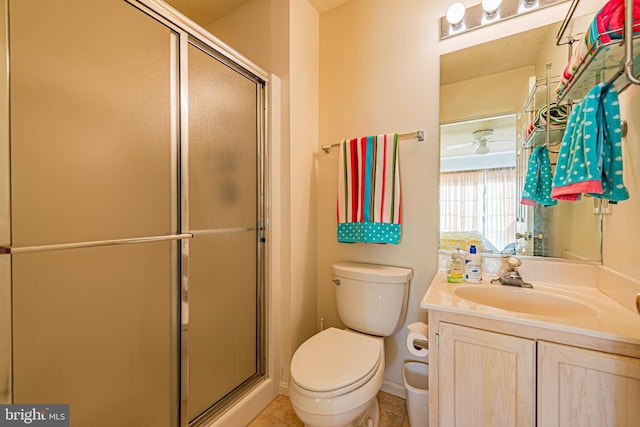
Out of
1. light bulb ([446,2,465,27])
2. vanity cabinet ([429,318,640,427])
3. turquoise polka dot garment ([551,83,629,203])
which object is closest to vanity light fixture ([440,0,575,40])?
light bulb ([446,2,465,27])

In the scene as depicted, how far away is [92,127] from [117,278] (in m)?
0.52

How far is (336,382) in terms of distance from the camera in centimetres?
102

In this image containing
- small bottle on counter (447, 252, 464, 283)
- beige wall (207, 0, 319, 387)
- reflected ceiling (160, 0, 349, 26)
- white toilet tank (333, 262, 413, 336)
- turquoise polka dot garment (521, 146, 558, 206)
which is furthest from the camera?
reflected ceiling (160, 0, 349, 26)

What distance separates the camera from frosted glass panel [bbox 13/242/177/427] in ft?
2.50

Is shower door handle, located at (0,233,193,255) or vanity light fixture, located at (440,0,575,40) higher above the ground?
vanity light fixture, located at (440,0,575,40)

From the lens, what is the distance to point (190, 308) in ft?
3.80

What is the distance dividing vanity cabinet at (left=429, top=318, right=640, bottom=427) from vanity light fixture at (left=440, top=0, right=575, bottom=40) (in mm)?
1424

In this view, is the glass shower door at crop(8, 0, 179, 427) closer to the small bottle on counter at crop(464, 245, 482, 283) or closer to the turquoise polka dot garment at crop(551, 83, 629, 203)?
the small bottle on counter at crop(464, 245, 482, 283)

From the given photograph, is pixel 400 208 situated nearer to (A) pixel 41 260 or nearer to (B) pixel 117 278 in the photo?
(B) pixel 117 278

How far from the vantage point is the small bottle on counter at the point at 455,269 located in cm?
126

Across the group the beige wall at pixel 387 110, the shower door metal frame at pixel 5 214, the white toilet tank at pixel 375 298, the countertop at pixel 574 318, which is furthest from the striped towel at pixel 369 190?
the shower door metal frame at pixel 5 214

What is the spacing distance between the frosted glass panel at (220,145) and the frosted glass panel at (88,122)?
12cm

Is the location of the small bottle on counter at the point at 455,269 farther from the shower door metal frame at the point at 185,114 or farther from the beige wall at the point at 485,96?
the shower door metal frame at the point at 185,114

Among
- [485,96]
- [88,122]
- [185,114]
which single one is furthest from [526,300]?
[88,122]
